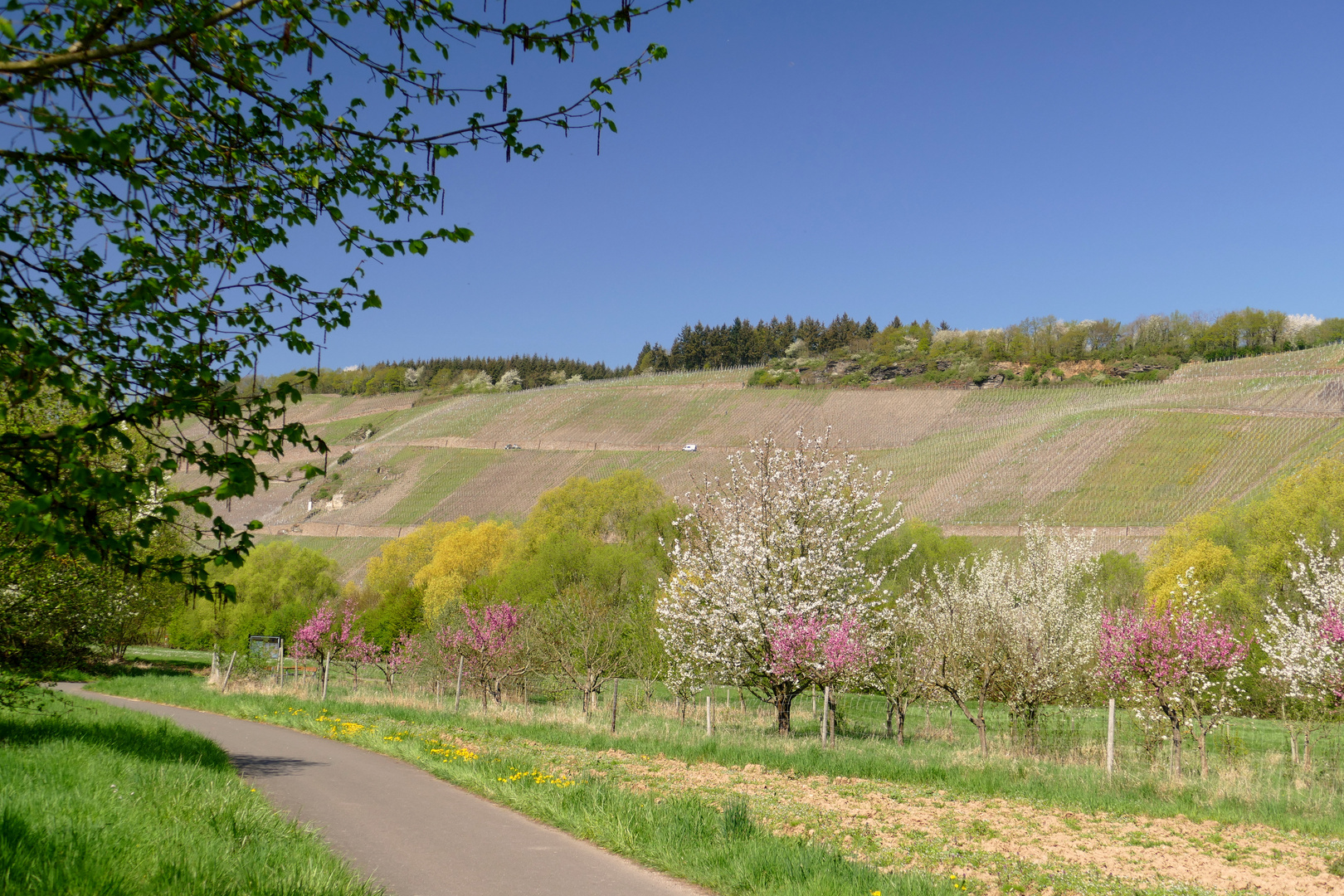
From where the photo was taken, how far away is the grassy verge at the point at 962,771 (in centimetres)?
1259

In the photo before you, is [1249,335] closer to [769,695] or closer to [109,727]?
[769,695]

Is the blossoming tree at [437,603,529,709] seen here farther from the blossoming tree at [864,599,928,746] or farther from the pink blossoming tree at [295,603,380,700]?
the blossoming tree at [864,599,928,746]

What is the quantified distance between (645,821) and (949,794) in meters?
5.97

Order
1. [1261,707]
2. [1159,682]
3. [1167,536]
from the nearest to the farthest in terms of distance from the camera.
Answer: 1. [1159,682]
2. [1261,707]
3. [1167,536]

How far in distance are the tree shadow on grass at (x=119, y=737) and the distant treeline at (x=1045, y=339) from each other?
133 metres

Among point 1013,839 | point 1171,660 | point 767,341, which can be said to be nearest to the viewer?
point 1013,839

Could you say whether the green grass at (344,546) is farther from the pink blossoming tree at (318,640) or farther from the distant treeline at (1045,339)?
the distant treeline at (1045,339)

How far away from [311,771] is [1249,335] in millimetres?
151540

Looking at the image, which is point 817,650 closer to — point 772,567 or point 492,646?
point 772,567

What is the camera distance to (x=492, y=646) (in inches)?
1083

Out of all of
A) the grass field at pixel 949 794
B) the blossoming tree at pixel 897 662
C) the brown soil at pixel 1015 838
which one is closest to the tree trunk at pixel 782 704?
the grass field at pixel 949 794

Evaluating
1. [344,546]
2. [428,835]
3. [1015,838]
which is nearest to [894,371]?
[344,546]

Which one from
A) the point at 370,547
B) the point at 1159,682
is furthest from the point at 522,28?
the point at 370,547

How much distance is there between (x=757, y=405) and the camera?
124938mm
